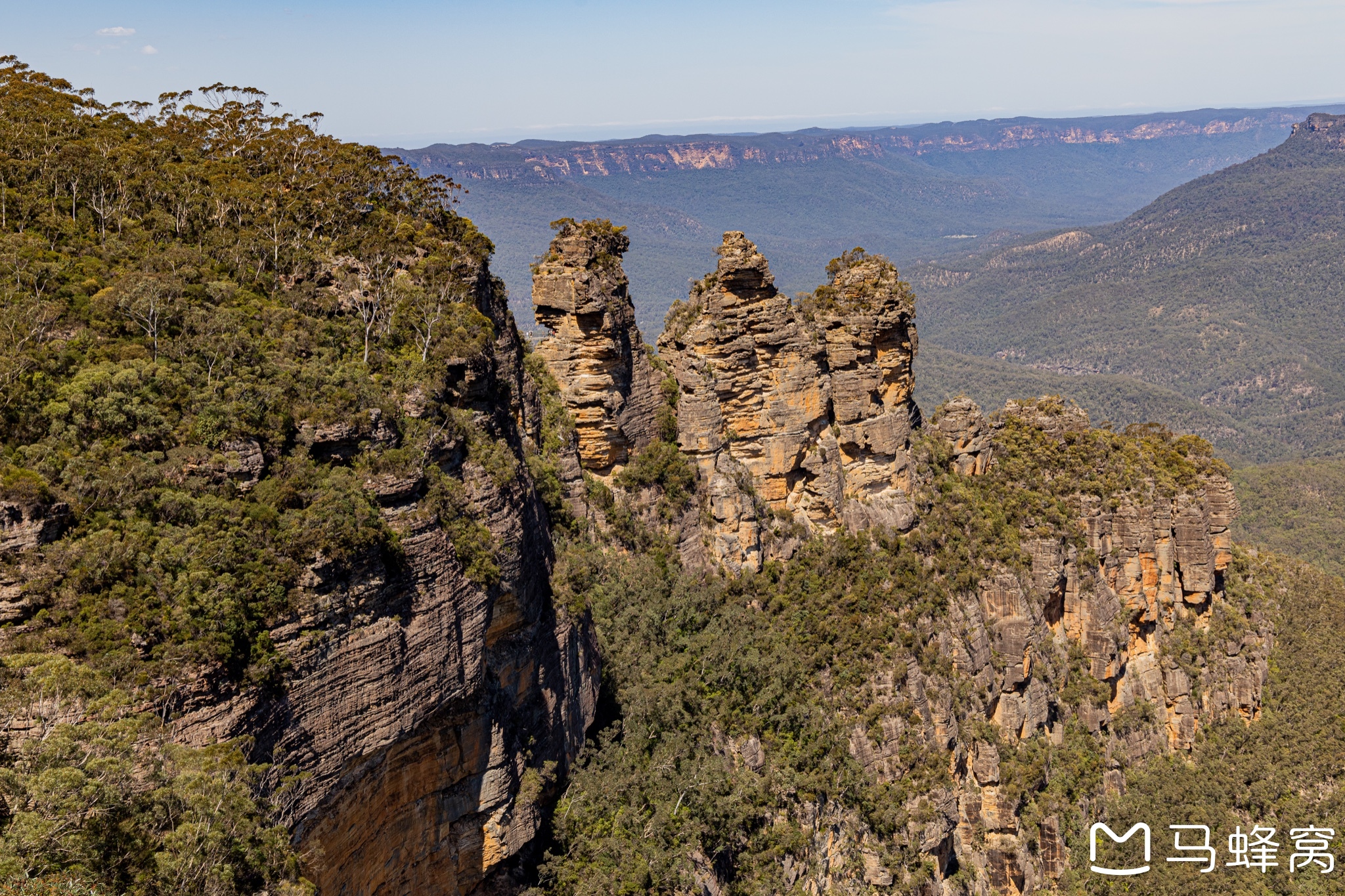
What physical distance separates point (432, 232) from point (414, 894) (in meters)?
22.1

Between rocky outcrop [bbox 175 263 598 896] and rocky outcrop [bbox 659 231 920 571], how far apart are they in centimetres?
1430

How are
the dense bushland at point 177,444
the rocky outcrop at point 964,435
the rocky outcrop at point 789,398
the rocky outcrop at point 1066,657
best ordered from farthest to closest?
the rocky outcrop at point 964,435
the rocky outcrop at point 789,398
the rocky outcrop at point 1066,657
the dense bushland at point 177,444

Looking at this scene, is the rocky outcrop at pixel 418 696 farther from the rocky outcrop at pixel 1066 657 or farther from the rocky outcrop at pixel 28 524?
the rocky outcrop at pixel 1066 657

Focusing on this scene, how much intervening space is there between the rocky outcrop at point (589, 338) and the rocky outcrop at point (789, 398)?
359 centimetres

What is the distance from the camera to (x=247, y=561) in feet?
56.6

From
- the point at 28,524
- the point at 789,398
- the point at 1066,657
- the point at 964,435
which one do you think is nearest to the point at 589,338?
the point at 789,398

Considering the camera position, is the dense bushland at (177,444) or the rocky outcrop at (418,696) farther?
the rocky outcrop at (418,696)

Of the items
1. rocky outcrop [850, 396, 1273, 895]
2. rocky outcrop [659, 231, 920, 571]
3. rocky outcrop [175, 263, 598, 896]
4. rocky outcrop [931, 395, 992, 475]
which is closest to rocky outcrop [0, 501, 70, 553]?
rocky outcrop [175, 263, 598, 896]

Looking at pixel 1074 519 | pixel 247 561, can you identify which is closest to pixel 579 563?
pixel 247 561

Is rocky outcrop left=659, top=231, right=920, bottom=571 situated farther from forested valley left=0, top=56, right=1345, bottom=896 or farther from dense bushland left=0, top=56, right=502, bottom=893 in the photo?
dense bushland left=0, top=56, right=502, bottom=893

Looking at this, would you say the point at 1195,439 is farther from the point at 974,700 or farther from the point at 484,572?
the point at 484,572

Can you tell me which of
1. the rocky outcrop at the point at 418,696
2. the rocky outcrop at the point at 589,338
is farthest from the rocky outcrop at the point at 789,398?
the rocky outcrop at the point at 418,696

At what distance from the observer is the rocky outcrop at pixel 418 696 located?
17.3 meters

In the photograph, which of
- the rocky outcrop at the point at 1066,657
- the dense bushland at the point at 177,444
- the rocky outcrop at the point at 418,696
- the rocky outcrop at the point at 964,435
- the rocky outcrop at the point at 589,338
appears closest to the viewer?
the dense bushland at the point at 177,444
